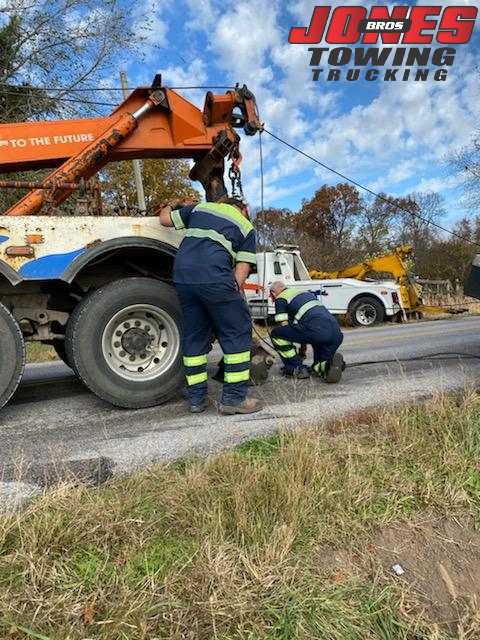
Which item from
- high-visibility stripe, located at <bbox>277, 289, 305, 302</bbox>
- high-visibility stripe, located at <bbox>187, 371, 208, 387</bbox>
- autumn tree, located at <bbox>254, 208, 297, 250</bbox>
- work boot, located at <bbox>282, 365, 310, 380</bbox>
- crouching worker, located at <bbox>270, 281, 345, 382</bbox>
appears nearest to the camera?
high-visibility stripe, located at <bbox>187, 371, 208, 387</bbox>

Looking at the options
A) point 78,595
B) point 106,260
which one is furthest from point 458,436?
point 106,260

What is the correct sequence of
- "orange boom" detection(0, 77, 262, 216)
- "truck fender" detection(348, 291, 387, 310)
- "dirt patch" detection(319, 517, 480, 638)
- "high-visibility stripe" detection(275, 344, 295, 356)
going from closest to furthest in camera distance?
"dirt patch" detection(319, 517, 480, 638)
"orange boom" detection(0, 77, 262, 216)
"high-visibility stripe" detection(275, 344, 295, 356)
"truck fender" detection(348, 291, 387, 310)

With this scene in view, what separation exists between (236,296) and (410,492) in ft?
6.33

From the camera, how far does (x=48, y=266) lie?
3.75 meters

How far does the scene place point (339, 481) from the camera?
91.9 inches

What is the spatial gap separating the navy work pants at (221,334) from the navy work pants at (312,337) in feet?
4.21

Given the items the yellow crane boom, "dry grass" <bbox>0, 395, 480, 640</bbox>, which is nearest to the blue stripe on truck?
"dry grass" <bbox>0, 395, 480, 640</bbox>

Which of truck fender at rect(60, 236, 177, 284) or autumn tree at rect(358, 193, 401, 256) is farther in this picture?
autumn tree at rect(358, 193, 401, 256)

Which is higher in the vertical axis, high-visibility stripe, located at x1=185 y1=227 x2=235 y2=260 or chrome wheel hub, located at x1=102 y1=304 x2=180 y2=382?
high-visibility stripe, located at x1=185 y1=227 x2=235 y2=260

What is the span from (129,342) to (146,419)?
626 millimetres

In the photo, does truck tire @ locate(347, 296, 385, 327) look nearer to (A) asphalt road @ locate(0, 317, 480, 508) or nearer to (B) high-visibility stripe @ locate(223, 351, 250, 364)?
(A) asphalt road @ locate(0, 317, 480, 508)

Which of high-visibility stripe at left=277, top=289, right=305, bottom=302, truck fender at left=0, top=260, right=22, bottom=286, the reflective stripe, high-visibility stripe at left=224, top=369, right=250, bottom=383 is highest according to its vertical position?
truck fender at left=0, top=260, right=22, bottom=286

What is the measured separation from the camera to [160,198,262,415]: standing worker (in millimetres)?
3762

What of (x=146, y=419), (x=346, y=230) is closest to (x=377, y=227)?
(x=346, y=230)
